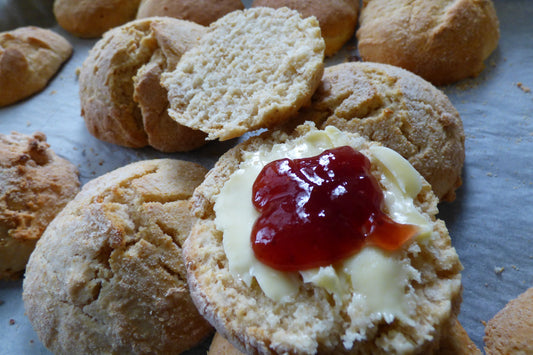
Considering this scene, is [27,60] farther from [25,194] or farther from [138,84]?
[138,84]

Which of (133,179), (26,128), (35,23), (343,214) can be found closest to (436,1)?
(343,214)

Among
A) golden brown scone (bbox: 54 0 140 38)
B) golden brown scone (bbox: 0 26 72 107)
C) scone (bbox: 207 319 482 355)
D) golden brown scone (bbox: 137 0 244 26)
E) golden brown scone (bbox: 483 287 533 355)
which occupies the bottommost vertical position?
golden brown scone (bbox: 483 287 533 355)

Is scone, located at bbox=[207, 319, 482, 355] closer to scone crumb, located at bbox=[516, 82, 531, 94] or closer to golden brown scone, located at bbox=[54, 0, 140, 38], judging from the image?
scone crumb, located at bbox=[516, 82, 531, 94]

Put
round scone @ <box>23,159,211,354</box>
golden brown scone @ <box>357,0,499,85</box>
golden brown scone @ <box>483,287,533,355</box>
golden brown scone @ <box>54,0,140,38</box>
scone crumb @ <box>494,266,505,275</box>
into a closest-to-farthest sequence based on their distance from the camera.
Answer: golden brown scone @ <box>483,287,533,355</box> → round scone @ <box>23,159,211,354</box> → scone crumb @ <box>494,266,505,275</box> → golden brown scone @ <box>357,0,499,85</box> → golden brown scone @ <box>54,0,140,38</box>

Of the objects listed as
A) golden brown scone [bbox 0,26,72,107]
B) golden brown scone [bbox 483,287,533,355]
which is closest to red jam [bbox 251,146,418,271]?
golden brown scone [bbox 483,287,533,355]

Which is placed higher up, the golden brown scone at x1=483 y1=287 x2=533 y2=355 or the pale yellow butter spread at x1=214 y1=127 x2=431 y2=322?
the pale yellow butter spread at x1=214 y1=127 x2=431 y2=322

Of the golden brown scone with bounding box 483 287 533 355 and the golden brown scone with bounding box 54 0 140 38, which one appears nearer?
the golden brown scone with bounding box 483 287 533 355

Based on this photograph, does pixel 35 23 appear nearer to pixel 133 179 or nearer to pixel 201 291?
pixel 133 179

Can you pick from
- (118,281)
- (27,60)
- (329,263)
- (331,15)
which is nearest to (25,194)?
(118,281)

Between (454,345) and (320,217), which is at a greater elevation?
(320,217)
